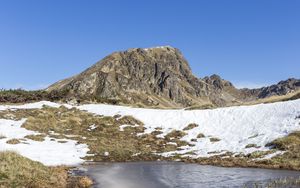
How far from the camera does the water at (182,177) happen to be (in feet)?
80.3

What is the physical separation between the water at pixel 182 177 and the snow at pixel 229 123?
1038 cm

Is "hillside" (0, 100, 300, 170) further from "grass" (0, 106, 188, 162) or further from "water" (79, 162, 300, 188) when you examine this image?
"water" (79, 162, 300, 188)

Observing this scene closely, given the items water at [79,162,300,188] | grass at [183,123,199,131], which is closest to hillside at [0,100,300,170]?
grass at [183,123,199,131]

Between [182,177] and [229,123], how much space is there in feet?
89.3

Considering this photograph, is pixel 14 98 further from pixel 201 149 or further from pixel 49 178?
pixel 49 178

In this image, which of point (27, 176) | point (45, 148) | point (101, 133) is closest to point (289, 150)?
point (27, 176)

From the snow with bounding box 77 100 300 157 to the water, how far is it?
34.1 feet

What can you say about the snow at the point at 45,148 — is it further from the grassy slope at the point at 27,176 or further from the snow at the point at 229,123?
the snow at the point at 229,123

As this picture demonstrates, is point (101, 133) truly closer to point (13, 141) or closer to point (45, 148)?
point (45, 148)

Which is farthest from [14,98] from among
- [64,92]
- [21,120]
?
[21,120]

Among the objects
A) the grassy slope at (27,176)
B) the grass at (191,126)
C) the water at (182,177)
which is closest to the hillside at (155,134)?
the grass at (191,126)

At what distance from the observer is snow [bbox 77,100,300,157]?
44.2m

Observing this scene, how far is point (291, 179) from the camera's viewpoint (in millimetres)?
24609

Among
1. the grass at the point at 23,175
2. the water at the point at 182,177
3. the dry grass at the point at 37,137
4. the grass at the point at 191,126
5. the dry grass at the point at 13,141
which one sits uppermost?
the grass at the point at 191,126
